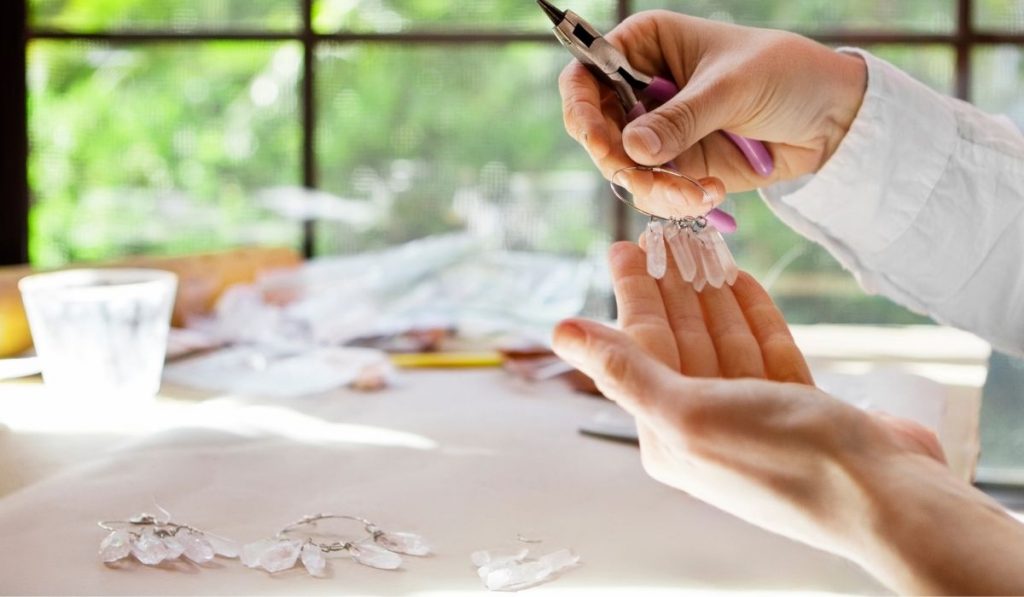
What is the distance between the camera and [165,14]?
2205 mm

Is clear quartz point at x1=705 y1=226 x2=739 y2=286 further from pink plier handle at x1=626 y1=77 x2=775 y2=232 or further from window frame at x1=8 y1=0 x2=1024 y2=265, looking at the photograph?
window frame at x1=8 y1=0 x2=1024 y2=265

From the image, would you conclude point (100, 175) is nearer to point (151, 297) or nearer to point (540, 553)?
point (151, 297)

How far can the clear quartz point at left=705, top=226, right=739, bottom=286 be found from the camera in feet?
2.87

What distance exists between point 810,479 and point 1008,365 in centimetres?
73

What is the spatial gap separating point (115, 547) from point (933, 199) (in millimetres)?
861

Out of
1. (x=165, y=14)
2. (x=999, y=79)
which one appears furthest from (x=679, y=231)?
(x=165, y=14)

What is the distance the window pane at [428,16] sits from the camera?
219 cm

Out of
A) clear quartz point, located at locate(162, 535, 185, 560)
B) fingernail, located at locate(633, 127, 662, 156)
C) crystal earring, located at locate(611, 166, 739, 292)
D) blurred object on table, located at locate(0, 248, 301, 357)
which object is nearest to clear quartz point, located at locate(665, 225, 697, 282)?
crystal earring, located at locate(611, 166, 739, 292)

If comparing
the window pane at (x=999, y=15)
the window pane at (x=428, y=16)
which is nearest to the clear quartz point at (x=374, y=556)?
the window pane at (x=428, y=16)

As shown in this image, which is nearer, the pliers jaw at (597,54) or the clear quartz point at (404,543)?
the clear quartz point at (404,543)

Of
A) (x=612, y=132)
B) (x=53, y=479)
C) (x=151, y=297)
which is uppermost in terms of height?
(x=612, y=132)

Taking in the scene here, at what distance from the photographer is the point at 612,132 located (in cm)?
87

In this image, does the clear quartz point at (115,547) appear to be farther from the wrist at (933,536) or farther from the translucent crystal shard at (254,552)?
the wrist at (933,536)

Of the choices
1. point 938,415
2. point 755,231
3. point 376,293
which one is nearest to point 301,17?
point 376,293
